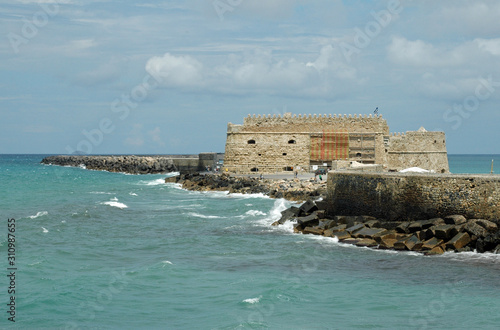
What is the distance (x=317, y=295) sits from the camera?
487 inches

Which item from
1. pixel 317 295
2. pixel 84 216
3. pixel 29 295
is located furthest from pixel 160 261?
pixel 84 216

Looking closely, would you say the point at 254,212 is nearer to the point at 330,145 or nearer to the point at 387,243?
the point at 387,243

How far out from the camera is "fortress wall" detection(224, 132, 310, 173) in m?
47.1

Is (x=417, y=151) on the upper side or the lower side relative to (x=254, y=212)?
upper

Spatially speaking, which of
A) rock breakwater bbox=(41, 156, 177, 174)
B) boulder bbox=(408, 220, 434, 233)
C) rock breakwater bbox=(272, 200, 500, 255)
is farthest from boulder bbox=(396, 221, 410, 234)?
rock breakwater bbox=(41, 156, 177, 174)

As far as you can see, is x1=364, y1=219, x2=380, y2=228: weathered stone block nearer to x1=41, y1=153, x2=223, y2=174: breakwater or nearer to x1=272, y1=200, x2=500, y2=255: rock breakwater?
x1=272, y1=200, x2=500, y2=255: rock breakwater

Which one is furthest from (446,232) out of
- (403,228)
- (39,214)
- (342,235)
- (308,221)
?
(39,214)

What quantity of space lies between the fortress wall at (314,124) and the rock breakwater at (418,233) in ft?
87.6

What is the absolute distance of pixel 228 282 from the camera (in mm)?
13477

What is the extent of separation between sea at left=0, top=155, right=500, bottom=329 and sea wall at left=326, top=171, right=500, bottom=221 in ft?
6.68

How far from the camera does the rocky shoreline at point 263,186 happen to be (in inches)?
1236

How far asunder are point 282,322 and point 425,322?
8.71 feet

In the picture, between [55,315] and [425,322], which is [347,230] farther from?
[55,315]

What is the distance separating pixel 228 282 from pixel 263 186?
902 inches
